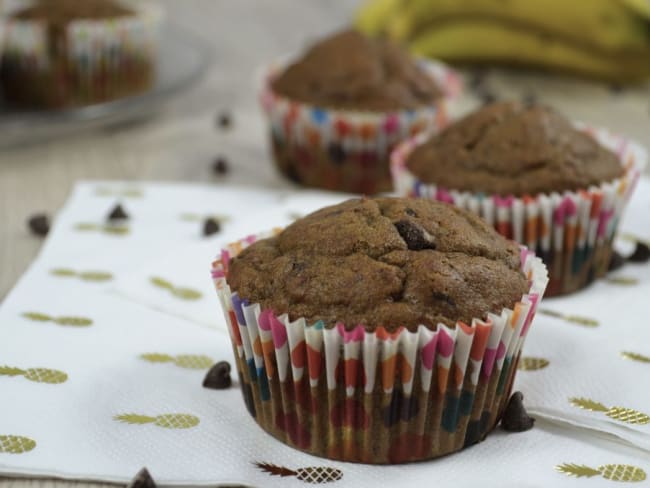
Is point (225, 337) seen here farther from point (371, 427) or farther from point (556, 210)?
point (556, 210)

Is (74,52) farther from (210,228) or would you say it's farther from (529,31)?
(529,31)

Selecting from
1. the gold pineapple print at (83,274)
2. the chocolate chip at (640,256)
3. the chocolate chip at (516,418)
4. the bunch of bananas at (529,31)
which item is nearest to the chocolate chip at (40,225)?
the gold pineapple print at (83,274)

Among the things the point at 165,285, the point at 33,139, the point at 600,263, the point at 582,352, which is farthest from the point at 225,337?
the point at 33,139

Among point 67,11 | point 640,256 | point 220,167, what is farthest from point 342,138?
point 67,11

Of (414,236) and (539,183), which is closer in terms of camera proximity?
(414,236)

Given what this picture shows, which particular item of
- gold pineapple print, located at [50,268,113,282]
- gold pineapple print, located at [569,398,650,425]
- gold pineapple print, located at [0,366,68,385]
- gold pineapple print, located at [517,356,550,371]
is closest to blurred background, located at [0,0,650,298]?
gold pineapple print, located at [50,268,113,282]

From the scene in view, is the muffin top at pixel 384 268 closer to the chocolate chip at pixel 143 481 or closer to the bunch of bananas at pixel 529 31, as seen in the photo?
the chocolate chip at pixel 143 481
